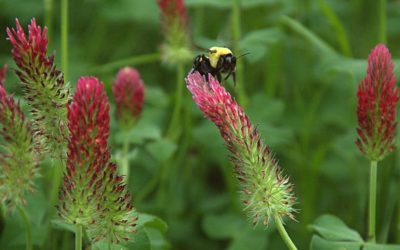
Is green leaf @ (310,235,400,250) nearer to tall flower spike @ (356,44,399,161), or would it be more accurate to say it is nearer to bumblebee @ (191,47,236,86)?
tall flower spike @ (356,44,399,161)

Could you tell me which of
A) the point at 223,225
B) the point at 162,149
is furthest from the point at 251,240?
the point at 162,149

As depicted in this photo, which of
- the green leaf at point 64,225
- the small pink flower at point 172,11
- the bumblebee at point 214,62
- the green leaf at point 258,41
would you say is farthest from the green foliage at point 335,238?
the small pink flower at point 172,11

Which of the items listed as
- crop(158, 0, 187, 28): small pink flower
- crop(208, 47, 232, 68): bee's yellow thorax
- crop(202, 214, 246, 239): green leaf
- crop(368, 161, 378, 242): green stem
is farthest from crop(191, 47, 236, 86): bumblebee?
crop(202, 214, 246, 239): green leaf

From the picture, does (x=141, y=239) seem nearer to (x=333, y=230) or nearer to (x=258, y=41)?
(x=333, y=230)

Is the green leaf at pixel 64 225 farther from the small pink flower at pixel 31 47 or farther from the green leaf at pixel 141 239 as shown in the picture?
the small pink flower at pixel 31 47

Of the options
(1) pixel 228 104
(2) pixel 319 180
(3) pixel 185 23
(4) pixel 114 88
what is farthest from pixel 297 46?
(1) pixel 228 104
